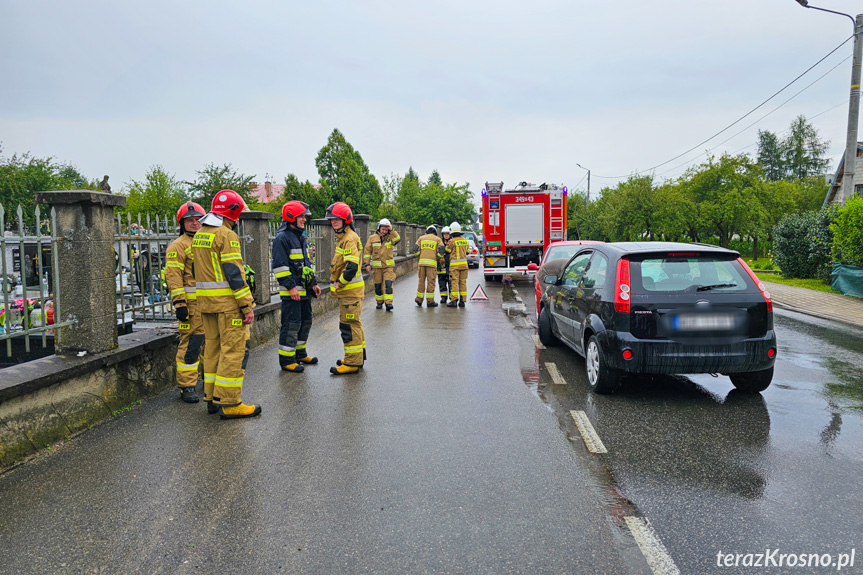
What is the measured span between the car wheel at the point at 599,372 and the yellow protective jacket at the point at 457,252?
7.52 metres

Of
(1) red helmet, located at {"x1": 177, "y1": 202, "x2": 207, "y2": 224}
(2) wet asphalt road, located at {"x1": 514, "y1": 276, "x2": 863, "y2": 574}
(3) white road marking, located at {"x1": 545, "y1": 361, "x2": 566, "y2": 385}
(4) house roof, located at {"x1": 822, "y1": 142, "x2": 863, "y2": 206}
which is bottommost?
(2) wet asphalt road, located at {"x1": 514, "y1": 276, "x2": 863, "y2": 574}

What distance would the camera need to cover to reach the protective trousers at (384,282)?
12.9 m

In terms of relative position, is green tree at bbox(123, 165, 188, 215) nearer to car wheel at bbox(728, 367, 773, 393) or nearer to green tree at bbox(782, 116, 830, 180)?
car wheel at bbox(728, 367, 773, 393)

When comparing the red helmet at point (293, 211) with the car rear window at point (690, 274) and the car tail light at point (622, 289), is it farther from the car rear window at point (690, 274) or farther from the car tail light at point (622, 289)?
the car rear window at point (690, 274)

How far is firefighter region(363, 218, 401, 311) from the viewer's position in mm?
12938

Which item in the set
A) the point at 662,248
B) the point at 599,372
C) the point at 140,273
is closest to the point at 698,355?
the point at 599,372

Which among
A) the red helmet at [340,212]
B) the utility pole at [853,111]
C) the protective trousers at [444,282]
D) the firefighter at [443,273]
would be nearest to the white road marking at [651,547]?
the red helmet at [340,212]

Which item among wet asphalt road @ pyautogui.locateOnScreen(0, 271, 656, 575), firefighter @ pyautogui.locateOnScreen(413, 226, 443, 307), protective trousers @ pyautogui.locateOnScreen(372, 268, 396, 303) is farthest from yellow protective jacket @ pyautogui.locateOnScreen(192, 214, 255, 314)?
firefighter @ pyautogui.locateOnScreen(413, 226, 443, 307)

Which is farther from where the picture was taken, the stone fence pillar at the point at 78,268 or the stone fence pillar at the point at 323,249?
the stone fence pillar at the point at 323,249

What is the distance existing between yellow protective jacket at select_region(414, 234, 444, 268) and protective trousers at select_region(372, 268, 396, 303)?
3.52 feet

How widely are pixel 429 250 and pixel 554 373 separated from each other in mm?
7224

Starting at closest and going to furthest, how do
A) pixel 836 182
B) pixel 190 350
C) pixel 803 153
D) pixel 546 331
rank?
pixel 190 350 < pixel 546 331 < pixel 836 182 < pixel 803 153

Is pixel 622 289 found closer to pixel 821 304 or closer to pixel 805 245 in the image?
pixel 821 304

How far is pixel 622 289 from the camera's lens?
568 centimetres
